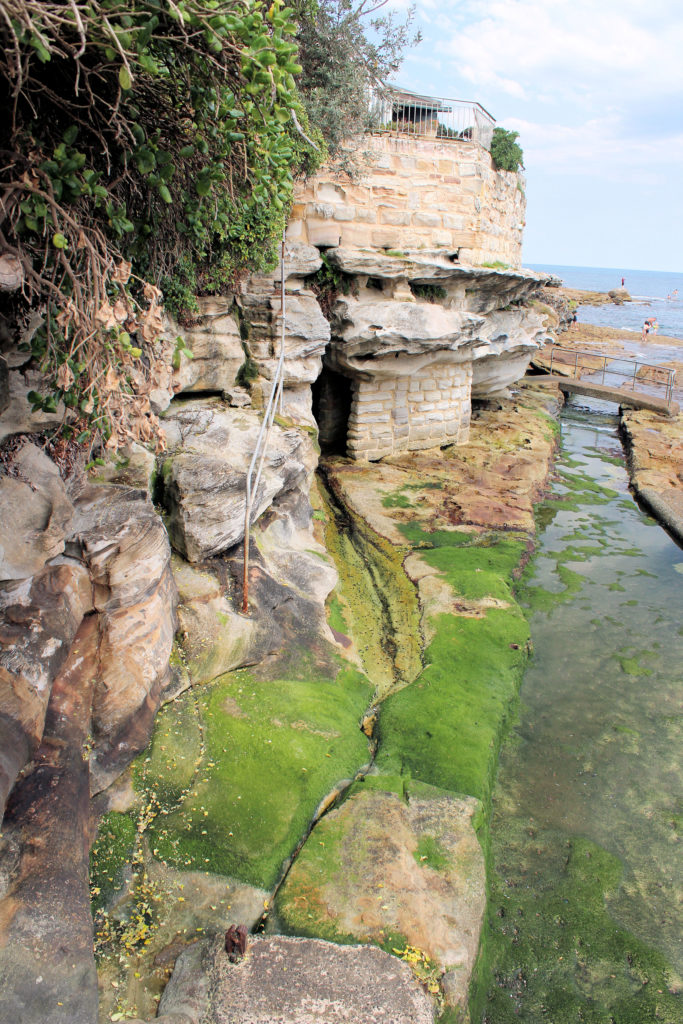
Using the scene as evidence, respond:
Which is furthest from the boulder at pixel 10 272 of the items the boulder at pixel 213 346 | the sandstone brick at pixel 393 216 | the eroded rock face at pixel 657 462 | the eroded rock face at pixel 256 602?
the eroded rock face at pixel 657 462

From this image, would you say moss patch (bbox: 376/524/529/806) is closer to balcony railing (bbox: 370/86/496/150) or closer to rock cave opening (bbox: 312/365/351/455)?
rock cave opening (bbox: 312/365/351/455)

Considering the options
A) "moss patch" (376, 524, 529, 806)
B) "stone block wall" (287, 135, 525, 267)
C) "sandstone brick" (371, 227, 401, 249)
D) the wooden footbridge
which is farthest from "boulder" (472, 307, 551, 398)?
"moss patch" (376, 524, 529, 806)

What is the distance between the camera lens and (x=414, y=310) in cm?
1338

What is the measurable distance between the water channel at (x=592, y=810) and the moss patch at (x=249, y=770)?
170 centimetres

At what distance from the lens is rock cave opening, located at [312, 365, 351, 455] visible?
14867mm

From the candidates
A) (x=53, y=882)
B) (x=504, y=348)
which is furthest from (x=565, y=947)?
(x=504, y=348)

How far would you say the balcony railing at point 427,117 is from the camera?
12.4 m

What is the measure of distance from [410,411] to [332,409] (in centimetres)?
179

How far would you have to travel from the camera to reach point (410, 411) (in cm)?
1488

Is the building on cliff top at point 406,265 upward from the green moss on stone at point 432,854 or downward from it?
upward

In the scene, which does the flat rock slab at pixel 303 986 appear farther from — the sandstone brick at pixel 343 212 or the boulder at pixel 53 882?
the sandstone brick at pixel 343 212

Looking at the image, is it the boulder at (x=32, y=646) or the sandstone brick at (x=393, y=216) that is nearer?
the boulder at (x=32, y=646)

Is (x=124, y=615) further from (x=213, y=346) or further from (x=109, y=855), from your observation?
(x=213, y=346)

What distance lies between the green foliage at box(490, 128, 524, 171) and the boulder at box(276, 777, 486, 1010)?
13.7 m
